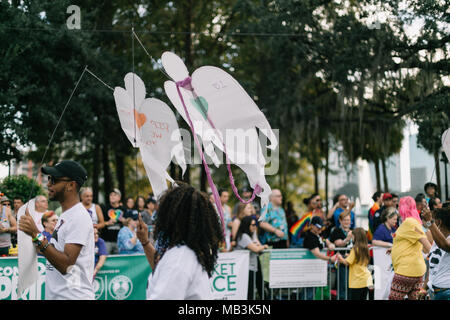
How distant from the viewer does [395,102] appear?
15484mm

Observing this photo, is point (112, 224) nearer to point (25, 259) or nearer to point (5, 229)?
point (5, 229)

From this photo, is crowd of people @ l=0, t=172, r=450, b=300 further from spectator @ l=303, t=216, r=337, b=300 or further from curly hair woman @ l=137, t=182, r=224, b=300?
curly hair woman @ l=137, t=182, r=224, b=300

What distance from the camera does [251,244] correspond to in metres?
8.87

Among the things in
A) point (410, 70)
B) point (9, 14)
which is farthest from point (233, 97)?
point (410, 70)

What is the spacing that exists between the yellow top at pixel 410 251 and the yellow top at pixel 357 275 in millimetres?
1198

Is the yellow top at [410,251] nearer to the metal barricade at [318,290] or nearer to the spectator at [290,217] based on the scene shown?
the metal barricade at [318,290]

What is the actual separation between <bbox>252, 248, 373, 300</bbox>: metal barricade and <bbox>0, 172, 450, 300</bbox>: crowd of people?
2cm

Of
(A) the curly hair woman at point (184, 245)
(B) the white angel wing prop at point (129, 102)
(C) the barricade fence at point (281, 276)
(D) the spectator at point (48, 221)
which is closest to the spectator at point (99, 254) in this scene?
(C) the barricade fence at point (281, 276)

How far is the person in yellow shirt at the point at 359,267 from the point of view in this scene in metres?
8.29

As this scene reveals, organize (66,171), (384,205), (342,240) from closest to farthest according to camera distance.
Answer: (66,171)
(342,240)
(384,205)

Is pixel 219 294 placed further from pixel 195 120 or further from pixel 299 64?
pixel 299 64

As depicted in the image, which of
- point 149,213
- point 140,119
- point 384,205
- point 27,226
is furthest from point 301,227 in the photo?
point 27,226

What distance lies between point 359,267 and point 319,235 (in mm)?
1212

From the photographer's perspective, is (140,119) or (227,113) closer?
(227,113)
